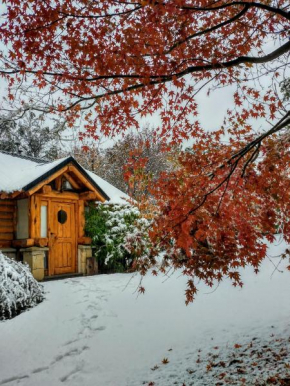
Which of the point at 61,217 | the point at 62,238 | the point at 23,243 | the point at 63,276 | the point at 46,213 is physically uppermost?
the point at 46,213

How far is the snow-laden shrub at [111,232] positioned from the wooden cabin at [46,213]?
1.19ft

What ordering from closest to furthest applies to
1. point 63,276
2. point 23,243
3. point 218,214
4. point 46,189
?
point 218,214
point 23,243
point 46,189
point 63,276

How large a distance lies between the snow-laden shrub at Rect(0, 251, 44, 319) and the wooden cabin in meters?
2.58

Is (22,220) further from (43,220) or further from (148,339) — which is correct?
(148,339)

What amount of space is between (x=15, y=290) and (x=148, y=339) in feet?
9.92

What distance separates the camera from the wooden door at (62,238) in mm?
11094

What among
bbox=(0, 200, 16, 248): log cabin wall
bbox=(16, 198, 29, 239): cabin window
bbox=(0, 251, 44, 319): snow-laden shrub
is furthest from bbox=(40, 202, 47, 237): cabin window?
bbox=(0, 251, 44, 319): snow-laden shrub

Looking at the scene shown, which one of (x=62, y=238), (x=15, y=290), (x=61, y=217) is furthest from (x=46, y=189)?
(x=15, y=290)

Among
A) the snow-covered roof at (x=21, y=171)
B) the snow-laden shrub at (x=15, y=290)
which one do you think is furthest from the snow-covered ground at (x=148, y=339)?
the snow-covered roof at (x=21, y=171)

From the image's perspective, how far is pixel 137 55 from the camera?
4.39 m

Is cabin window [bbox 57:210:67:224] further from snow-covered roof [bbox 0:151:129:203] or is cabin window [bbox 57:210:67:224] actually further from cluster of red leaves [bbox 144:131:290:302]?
cluster of red leaves [bbox 144:131:290:302]

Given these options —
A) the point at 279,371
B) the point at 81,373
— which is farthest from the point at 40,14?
the point at 279,371

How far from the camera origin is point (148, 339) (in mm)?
6016

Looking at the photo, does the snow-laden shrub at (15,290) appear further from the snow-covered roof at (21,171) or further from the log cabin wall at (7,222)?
the log cabin wall at (7,222)
